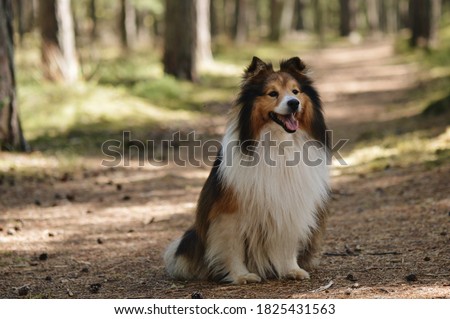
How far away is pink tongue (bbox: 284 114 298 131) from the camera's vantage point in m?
5.06

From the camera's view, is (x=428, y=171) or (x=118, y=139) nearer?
(x=428, y=171)

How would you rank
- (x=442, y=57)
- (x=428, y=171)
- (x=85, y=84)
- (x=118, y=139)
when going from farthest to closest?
1. (x=442, y=57)
2. (x=85, y=84)
3. (x=118, y=139)
4. (x=428, y=171)

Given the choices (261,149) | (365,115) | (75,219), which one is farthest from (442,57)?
(261,149)

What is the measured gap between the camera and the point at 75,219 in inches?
322

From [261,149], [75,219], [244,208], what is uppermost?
[261,149]

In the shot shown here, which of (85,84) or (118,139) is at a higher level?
(85,84)

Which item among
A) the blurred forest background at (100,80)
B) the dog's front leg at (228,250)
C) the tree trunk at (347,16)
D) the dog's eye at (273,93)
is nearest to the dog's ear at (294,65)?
the dog's eye at (273,93)

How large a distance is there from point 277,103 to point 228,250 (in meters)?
1.27

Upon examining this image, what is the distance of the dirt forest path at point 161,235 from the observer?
513 centimetres

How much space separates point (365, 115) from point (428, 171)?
6.42 m

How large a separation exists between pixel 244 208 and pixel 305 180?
1.80ft

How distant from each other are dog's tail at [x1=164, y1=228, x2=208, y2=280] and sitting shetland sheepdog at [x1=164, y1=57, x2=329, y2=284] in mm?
77
